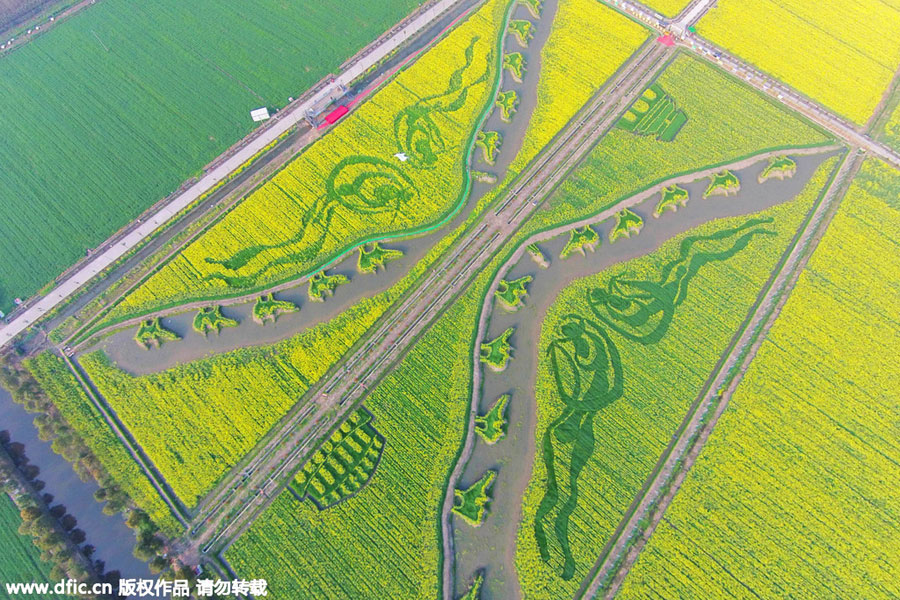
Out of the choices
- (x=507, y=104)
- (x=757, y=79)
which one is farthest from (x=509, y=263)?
(x=757, y=79)

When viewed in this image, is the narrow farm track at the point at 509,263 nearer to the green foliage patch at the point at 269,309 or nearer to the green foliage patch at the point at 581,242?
the green foliage patch at the point at 581,242

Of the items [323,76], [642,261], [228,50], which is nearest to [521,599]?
[642,261]

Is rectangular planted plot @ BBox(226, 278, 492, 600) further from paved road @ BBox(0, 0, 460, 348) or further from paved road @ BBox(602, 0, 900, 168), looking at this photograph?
paved road @ BBox(602, 0, 900, 168)

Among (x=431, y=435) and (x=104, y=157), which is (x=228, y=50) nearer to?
(x=104, y=157)

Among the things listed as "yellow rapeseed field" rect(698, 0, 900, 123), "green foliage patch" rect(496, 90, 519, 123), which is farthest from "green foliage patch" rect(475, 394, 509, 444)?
"yellow rapeseed field" rect(698, 0, 900, 123)

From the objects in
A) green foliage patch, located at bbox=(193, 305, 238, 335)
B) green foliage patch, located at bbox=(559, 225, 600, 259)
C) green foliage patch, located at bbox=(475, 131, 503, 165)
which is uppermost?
green foliage patch, located at bbox=(475, 131, 503, 165)

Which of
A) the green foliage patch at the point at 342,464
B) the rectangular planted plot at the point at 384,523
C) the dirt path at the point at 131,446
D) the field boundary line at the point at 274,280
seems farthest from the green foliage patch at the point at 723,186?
the dirt path at the point at 131,446

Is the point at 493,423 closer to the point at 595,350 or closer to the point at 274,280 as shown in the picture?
the point at 595,350
